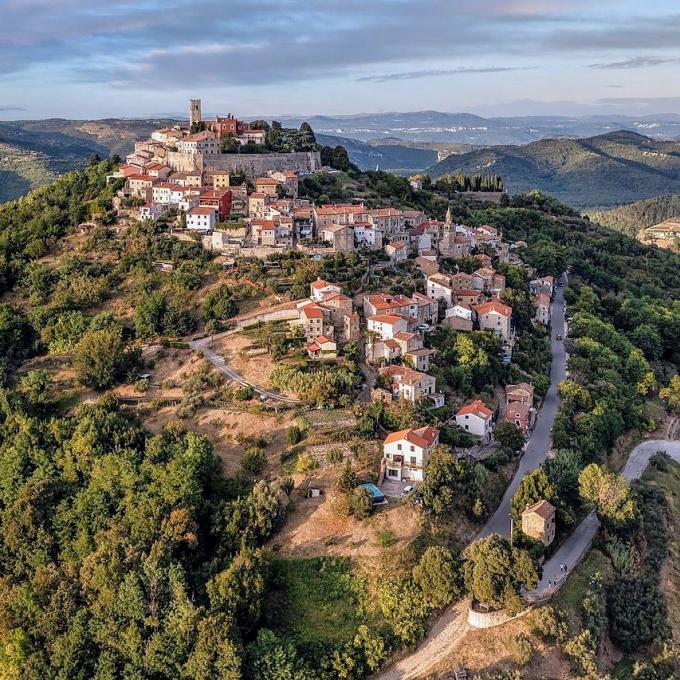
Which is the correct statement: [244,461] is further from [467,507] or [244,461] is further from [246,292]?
[246,292]

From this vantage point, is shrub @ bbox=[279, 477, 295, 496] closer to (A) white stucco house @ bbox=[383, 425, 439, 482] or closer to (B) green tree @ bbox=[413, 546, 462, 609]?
(A) white stucco house @ bbox=[383, 425, 439, 482]

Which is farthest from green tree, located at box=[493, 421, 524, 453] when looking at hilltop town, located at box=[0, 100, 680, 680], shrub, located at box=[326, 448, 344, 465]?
→ shrub, located at box=[326, 448, 344, 465]

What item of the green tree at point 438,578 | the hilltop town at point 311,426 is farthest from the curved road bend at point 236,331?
the green tree at point 438,578

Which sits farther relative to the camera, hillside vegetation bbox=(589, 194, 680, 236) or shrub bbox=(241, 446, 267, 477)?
hillside vegetation bbox=(589, 194, 680, 236)

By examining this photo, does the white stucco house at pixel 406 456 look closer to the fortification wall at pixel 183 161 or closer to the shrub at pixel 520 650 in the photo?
the shrub at pixel 520 650

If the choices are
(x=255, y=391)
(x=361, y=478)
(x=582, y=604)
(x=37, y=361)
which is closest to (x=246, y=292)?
(x=255, y=391)

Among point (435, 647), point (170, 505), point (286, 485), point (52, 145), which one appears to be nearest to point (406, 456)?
point (286, 485)

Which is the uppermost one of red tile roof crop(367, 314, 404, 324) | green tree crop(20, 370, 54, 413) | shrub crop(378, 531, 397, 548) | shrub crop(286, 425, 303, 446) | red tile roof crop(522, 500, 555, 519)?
red tile roof crop(367, 314, 404, 324)

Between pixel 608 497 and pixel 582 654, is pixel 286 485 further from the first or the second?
pixel 608 497
